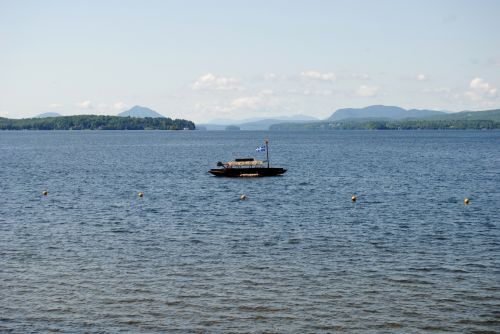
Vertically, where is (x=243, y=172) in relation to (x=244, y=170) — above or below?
below

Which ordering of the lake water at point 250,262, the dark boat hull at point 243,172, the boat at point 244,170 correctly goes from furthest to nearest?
the dark boat hull at point 243,172
the boat at point 244,170
the lake water at point 250,262

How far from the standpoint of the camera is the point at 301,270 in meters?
38.6

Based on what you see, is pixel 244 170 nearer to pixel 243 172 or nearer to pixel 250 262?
pixel 243 172

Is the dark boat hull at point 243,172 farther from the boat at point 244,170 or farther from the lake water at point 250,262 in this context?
the lake water at point 250,262

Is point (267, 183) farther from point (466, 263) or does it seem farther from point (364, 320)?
point (364, 320)

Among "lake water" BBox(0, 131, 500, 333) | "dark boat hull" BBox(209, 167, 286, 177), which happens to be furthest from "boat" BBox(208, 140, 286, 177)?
"lake water" BBox(0, 131, 500, 333)

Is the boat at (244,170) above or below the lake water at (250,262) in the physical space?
above

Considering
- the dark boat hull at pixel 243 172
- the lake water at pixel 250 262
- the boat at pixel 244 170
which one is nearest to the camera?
the lake water at pixel 250 262

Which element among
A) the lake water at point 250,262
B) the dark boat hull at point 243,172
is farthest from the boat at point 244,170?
the lake water at point 250,262

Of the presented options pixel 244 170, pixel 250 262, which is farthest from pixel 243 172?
pixel 250 262

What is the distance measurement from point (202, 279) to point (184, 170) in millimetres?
84260

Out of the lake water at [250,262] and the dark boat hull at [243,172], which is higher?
the dark boat hull at [243,172]

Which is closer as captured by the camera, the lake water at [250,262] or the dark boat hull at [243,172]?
the lake water at [250,262]

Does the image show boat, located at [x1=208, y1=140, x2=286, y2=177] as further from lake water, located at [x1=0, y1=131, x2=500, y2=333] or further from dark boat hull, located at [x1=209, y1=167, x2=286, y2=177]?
lake water, located at [x1=0, y1=131, x2=500, y2=333]
